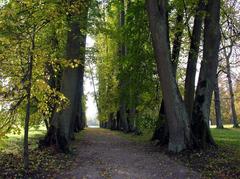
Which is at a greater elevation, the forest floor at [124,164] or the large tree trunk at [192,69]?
the large tree trunk at [192,69]

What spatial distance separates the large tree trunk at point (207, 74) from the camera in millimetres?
15445

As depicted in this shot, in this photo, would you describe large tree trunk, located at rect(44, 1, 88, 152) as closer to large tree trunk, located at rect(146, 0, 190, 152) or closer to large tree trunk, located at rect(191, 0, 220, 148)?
large tree trunk, located at rect(146, 0, 190, 152)

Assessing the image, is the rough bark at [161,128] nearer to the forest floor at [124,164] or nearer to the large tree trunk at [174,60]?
the large tree trunk at [174,60]

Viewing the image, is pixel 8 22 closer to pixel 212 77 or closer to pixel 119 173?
pixel 119 173

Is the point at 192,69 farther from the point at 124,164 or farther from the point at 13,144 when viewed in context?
the point at 13,144

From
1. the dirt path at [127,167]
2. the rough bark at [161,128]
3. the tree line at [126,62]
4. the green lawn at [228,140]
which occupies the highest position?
the tree line at [126,62]

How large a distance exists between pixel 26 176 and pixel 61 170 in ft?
4.54

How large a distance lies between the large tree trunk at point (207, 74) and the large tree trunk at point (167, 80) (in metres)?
1.00

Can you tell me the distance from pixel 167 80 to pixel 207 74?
2147 millimetres

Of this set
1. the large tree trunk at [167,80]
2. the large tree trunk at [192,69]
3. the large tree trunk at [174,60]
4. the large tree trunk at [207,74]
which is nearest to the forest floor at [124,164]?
the large tree trunk at [167,80]

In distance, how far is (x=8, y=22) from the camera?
962 centimetres

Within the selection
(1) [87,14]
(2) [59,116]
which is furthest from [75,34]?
(2) [59,116]

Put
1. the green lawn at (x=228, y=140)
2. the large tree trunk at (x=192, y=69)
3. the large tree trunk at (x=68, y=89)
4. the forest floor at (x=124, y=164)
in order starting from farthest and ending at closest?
the green lawn at (x=228, y=140) → the large tree trunk at (x=192, y=69) → the large tree trunk at (x=68, y=89) → the forest floor at (x=124, y=164)

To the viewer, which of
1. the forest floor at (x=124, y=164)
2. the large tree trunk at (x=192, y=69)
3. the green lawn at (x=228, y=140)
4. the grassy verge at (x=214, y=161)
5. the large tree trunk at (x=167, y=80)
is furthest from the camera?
the green lawn at (x=228, y=140)
